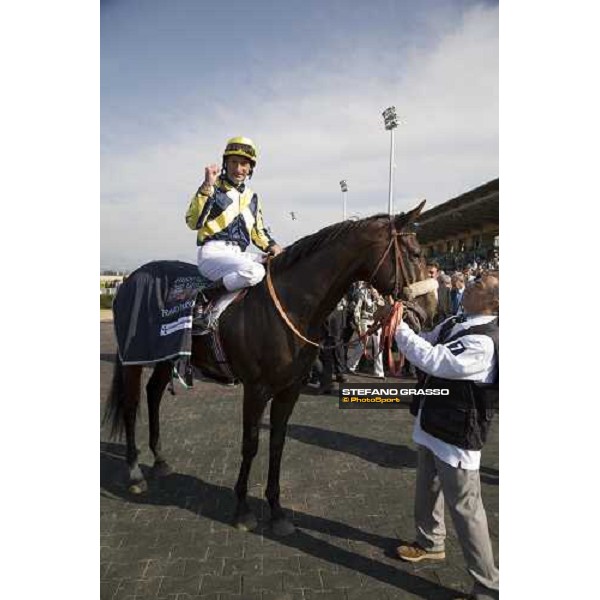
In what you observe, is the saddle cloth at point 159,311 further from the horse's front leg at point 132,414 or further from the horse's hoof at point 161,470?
the horse's hoof at point 161,470

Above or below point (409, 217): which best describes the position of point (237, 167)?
above

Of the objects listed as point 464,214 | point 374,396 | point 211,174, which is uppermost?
point 211,174

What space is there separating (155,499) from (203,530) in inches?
24.4

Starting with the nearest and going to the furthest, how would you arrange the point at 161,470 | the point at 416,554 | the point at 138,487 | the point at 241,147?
the point at 416,554 < the point at 241,147 < the point at 138,487 < the point at 161,470

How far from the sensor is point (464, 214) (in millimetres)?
3248

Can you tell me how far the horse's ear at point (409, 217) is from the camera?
8.18 feet

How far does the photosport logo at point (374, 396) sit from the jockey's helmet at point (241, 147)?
1689 mm

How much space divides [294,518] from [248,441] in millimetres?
677

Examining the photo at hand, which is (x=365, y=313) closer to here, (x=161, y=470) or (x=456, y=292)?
(x=456, y=292)

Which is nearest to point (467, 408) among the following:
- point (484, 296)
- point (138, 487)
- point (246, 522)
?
point (484, 296)

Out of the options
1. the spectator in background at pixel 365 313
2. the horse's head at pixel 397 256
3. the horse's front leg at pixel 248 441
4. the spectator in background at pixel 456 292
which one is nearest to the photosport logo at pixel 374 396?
the horse's front leg at pixel 248 441

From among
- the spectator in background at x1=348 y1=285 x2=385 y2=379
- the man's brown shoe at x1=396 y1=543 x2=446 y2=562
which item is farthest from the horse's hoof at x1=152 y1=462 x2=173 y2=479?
the spectator in background at x1=348 y1=285 x2=385 y2=379
